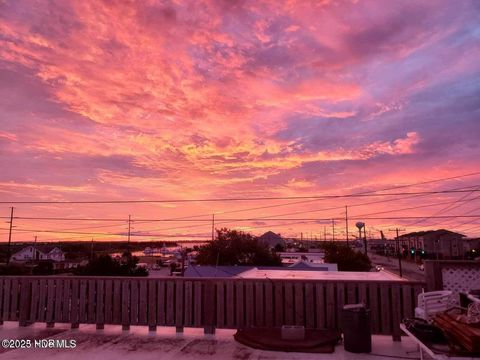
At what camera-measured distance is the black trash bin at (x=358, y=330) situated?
25.3ft

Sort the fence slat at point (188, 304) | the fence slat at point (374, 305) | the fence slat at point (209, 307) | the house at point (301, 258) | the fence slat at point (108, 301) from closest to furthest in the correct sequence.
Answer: the fence slat at point (374, 305) < the fence slat at point (209, 307) < the fence slat at point (188, 304) < the fence slat at point (108, 301) < the house at point (301, 258)

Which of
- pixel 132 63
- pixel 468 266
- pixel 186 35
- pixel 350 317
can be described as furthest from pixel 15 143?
pixel 468 266

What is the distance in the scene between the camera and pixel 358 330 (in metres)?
7.74

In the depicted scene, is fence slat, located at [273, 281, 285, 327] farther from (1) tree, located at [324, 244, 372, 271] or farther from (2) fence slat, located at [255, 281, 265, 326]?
(1) tree, located at [324, 244, 372, 271]

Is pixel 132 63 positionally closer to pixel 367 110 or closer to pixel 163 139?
→ pixel 163 139

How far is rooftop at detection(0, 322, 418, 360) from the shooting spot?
7578 mm

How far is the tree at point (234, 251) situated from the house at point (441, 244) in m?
44.9

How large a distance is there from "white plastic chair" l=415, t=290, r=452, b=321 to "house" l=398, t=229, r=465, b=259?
8434 centimetres

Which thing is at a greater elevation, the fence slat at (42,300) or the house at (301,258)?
the fence slat at (42,300)

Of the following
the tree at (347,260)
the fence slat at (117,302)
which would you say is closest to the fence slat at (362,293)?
the fence slat at (117,302)

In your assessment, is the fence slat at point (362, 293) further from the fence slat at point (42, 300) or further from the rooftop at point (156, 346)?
the fence slat at point (42, 300)

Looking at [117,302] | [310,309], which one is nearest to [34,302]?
[117,302]

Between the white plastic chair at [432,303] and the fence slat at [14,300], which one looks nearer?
the white plastic chair at [432,303]

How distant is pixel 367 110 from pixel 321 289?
11686 mm
